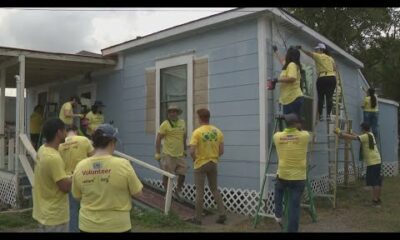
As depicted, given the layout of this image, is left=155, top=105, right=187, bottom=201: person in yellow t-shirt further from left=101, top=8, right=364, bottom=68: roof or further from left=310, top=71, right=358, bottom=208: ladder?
left=310, top=71, right=358, bottom=208: ladder

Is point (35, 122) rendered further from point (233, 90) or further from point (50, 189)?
point (50, 189)

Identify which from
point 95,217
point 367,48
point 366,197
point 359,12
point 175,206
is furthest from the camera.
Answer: point 367,48

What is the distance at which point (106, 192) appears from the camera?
3.52 metres

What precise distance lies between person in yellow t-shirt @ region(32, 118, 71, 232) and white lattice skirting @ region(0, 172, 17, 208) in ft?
17.9

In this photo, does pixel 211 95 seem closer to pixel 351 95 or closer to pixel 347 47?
pixel 351 95

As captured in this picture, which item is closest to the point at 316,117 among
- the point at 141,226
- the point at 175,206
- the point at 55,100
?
the point at 175,206

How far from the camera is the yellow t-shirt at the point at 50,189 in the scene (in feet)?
13.2

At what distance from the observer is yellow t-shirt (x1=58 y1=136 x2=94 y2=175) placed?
558 centimetres

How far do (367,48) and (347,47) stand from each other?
5.59 ft

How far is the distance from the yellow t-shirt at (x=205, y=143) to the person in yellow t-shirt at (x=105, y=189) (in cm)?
354

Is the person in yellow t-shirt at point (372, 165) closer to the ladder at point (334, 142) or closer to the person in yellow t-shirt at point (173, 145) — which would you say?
A: the ladder at point (334, 142)

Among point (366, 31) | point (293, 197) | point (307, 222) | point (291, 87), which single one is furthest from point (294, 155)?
point (366, 31)

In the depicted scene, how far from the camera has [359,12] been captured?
24.7 meters

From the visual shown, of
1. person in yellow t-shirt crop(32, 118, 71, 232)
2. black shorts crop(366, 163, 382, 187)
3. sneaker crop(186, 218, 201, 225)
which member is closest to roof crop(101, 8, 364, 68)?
black shorts crop(366, 163, 382, 187)
